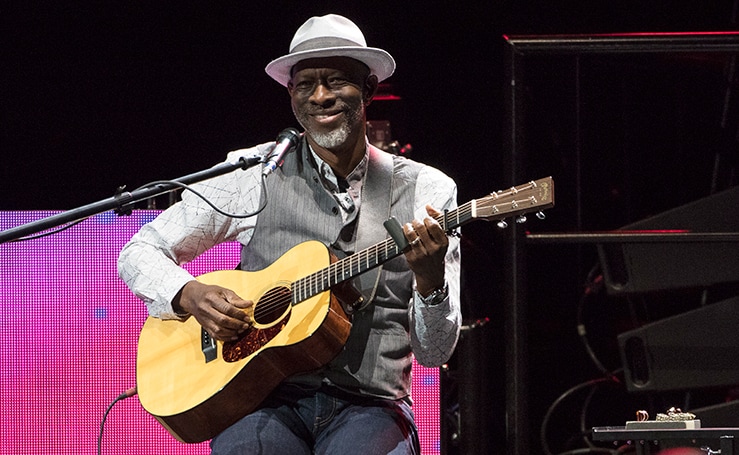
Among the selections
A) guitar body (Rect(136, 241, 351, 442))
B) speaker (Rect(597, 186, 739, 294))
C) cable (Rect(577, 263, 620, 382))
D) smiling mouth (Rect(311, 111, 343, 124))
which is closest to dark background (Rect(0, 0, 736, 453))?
cable (Rect(577, 263, 620, 382))

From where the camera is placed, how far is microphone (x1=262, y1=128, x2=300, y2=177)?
9.26 ft

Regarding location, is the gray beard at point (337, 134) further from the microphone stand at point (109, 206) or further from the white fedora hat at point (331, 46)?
the microphone stand at point (109, 206)

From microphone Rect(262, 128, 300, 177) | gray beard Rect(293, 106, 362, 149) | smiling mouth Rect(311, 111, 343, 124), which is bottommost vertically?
microphone Rect(262, 128, 300, 177)

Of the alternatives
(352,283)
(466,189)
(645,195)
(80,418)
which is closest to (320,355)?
(352,283)

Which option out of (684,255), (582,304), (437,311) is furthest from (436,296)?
(582,304)

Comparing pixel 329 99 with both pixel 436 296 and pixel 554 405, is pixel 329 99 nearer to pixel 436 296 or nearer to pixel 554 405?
pixel 436 296

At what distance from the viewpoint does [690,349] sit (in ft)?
14.8

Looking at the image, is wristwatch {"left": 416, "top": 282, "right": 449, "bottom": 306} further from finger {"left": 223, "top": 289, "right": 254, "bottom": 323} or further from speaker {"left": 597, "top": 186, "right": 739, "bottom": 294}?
speaker {"left": 597, "top": 186, "right": 739, "bottom": 294}

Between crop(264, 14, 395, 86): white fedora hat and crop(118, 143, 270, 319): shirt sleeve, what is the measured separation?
0.31m

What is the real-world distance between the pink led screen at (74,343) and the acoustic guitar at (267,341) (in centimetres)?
65

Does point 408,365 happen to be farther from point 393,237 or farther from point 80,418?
point 80,418

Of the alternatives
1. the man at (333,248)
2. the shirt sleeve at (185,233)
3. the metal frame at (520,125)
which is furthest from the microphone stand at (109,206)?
the metal frame at (520,125)

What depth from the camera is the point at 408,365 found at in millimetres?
3268

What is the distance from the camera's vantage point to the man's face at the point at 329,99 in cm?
334
